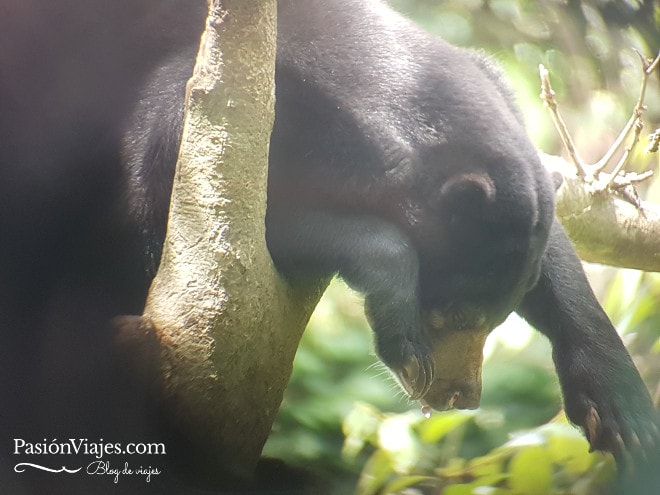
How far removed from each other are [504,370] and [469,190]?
0.29 metres

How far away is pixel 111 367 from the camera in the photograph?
1.03 metres

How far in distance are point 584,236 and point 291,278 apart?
0.71 metres

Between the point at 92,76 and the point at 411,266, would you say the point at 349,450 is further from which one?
the point at 92,76

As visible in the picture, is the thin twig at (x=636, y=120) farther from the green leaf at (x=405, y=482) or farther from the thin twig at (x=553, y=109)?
the green leaf at (x=405, y=482)

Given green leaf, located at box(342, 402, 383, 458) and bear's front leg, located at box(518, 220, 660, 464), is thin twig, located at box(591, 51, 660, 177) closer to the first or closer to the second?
bear's front leg, located at box(518, 220, 660, 464)

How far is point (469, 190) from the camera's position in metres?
1.14

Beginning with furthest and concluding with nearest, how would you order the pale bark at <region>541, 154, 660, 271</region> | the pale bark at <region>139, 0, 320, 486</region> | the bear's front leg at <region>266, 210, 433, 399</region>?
the pale bark at <region>541, 154, 660, 271</region>
the bear's front leg at <region>266, 210, 433, 399</region>
the pale bark at <region>139, 0, 320, 486</region>

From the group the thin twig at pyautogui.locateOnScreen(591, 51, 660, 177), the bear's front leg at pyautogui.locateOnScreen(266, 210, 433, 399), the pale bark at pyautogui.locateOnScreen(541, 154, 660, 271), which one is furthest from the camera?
the pale bark at pyautogui.locateOnScreen(541, 154, 660, 271)

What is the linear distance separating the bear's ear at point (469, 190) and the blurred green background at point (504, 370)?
0.17 metres

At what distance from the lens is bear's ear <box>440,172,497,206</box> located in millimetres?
1140

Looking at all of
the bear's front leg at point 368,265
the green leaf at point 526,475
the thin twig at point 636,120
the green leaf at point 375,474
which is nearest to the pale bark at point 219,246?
the bear's front leg at point 368,265

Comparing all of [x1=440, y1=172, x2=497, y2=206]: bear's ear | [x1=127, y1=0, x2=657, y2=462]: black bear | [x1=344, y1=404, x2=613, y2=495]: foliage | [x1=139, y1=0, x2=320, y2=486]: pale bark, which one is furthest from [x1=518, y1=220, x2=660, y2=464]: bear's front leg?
[x1=139, y1=0, x2=320, y2=486]: pale bark

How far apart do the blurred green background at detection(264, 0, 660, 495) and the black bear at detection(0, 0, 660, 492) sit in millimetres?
37

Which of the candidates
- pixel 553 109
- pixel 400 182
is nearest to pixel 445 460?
pixel 400 182
